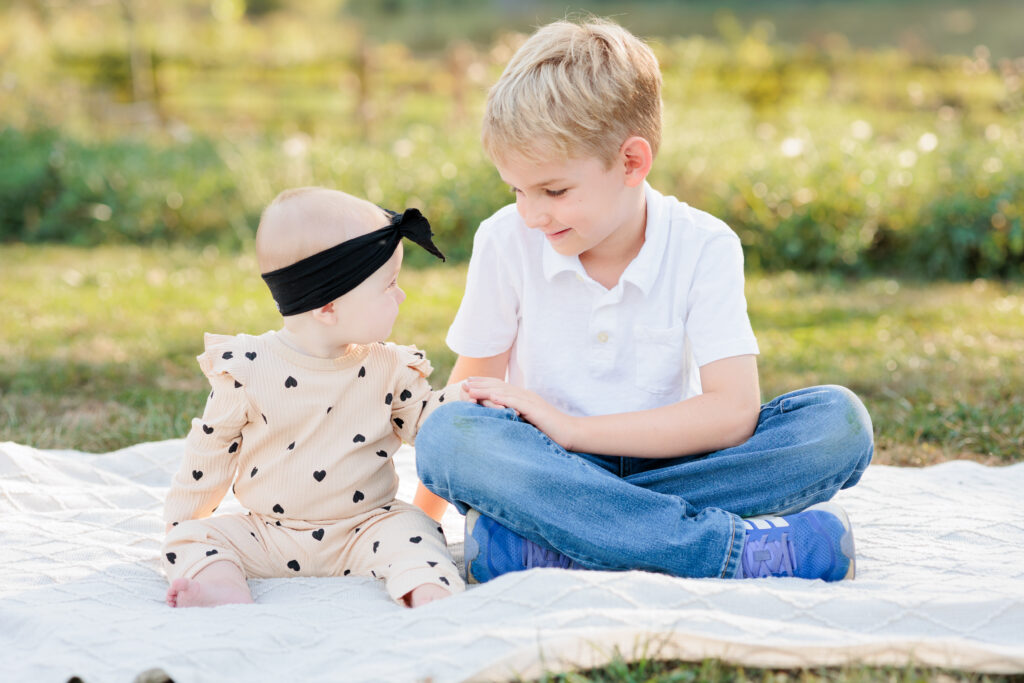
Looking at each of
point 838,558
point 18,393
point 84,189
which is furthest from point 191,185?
point 838,558

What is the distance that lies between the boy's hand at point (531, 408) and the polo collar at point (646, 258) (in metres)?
0.32

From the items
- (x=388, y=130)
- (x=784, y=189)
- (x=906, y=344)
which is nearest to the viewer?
(x=906, y=344)

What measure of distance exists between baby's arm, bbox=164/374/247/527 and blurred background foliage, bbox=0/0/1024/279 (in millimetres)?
1895

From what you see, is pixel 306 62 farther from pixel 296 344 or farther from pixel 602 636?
pixel 602 636

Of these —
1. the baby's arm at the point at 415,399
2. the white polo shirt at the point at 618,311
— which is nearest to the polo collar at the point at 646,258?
the white polo shirt at the point at 618,311

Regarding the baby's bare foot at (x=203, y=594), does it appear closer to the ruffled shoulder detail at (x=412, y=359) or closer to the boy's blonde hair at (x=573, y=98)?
the ruffled shoulder detail at (x=412, y=359)

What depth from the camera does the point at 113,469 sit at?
9.84 ft

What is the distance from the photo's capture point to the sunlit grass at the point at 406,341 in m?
3.45

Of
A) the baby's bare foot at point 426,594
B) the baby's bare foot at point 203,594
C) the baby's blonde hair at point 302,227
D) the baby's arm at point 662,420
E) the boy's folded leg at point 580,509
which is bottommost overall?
the baby's bare foot at point 426,594

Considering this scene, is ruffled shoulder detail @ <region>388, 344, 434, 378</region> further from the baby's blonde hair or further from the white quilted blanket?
the white quilted blanket

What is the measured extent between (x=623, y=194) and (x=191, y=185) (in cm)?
556

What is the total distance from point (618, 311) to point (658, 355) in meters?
0.13

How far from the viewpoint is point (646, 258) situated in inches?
94.4

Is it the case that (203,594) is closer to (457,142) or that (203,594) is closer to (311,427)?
(311,427)
